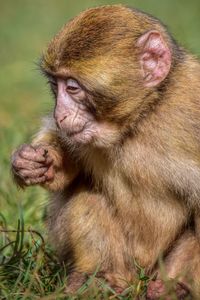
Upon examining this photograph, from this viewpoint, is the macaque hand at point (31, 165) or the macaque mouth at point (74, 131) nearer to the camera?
the macaque mouth at point (74, 131)

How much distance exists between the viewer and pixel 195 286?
646cm

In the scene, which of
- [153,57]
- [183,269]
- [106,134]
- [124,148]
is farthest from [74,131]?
[183,269]

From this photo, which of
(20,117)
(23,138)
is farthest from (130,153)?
(20,117)

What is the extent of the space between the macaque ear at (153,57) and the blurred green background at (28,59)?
2.89 ft

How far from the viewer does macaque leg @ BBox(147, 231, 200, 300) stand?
6453 mm

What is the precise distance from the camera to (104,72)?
6477mm

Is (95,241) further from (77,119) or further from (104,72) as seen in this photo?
(104,72)

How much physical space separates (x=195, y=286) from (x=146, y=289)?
33 centimetres

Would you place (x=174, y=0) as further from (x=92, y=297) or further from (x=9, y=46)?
(x=92, y=297)

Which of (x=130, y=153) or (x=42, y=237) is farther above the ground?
(x=130, y=153)

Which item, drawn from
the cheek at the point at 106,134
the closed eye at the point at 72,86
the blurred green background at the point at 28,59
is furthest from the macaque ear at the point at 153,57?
the blurred green background at the point at 28,59

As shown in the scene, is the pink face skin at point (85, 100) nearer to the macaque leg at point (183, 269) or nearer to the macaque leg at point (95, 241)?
the macaque leg at point (95, 241)

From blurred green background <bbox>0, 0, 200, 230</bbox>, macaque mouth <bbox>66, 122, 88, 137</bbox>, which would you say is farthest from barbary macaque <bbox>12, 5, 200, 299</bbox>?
blurred green background <bbox>0, 0, 200, 230</bbox>

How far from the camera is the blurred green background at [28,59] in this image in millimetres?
8695
